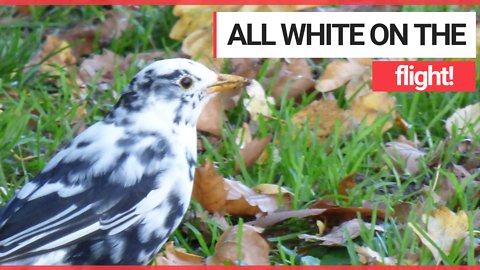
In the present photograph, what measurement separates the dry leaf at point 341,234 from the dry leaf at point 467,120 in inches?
27.7

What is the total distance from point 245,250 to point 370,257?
0.35 metres

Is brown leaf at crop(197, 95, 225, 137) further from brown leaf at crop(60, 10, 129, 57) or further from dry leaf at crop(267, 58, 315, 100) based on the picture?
brown leaf at crop(60, 10, 129, 57)

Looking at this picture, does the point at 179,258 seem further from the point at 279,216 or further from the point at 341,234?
the point at 341,234

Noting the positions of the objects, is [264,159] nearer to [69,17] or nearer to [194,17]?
[194,17]

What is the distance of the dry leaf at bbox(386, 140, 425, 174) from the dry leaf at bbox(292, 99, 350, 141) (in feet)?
0.61

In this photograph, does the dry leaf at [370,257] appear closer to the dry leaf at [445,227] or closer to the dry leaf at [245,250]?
the dry leaf at [445,227]

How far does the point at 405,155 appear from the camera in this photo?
3.76 m

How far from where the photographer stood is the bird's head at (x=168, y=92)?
3195 millimetres

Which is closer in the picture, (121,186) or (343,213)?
(121,186)

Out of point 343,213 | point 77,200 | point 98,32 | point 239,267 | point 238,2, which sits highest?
point 238,2

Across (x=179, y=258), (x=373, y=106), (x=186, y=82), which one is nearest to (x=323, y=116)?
(x=373, y=106)

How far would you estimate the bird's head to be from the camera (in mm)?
3195

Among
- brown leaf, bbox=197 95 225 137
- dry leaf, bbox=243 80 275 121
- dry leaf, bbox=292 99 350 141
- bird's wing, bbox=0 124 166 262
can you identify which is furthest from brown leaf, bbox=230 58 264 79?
bird's wing, bbox=0 124 166 262

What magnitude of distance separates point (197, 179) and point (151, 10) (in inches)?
59.9
